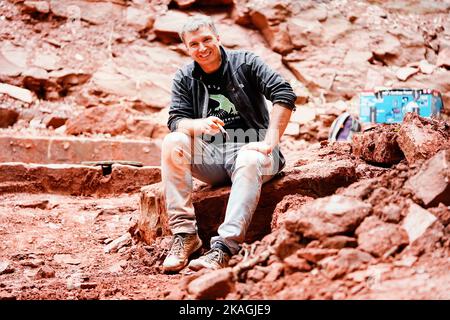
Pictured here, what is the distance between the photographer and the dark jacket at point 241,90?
9.38 ft

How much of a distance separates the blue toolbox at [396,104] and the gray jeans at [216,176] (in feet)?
12.8

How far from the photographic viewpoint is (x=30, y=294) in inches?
92.3

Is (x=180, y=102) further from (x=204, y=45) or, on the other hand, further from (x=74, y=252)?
(x=74, y=252)

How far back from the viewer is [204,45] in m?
2.85

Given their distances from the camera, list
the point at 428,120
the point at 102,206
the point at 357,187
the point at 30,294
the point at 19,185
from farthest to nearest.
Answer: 1. the point at 19,185
2. the point at 102,206
3. the point at 428,120
4. the point at 30,294
5. the point at 357,187

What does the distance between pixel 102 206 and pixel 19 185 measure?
92 cm

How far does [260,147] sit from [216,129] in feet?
0.84

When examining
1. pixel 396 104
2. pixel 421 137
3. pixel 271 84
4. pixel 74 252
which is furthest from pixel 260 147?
pixel 396 104

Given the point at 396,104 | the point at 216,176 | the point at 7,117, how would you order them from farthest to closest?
the point at 7,117, the point at 396,104, the point at 216,176

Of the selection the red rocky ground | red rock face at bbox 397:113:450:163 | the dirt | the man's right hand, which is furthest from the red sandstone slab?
red rock face at bbox 397:113:450:163

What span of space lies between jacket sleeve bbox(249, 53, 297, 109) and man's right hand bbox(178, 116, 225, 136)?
314 mm

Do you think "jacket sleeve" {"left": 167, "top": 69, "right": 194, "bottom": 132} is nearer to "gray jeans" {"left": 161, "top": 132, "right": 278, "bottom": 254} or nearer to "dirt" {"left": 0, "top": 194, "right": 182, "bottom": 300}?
"gray jeans" {"left": 161, "top": 132, "right": 278, "bottom": 254}
